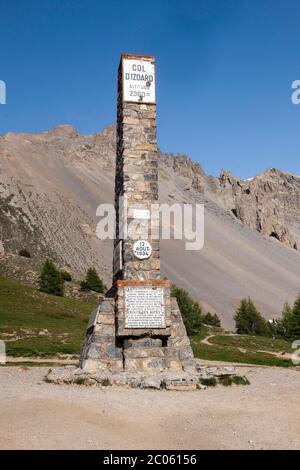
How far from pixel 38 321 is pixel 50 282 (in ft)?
54.8

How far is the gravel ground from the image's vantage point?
7539 millimetres

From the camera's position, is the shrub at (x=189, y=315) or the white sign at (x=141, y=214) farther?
the shrub at (x=189, y=315)

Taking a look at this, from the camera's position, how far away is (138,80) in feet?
57.7

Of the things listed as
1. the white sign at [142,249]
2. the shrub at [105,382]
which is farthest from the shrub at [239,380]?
the white sign at [142,249]

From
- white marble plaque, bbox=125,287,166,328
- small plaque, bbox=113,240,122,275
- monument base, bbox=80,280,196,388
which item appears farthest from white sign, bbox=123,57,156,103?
white marble plaque, bbox=125,287,166,328

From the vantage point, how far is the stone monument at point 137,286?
1485 centimetres

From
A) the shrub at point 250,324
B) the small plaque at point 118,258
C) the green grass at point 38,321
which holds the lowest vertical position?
the shrub at point 250,324

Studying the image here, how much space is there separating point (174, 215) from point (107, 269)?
48250mm

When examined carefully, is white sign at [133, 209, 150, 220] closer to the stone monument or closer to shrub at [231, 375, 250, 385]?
the stone monument

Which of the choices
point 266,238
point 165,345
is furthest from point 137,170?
point 266,238

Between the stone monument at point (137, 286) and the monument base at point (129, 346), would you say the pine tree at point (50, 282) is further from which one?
the monument base at point (129, 346)

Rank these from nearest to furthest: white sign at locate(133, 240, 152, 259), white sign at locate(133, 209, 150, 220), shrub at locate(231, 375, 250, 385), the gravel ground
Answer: the gravel ground, shrub at locate(231, 375, 250, 385), white sign at locate(133, 240, 152, 259), white sign at locate(133, 209, 150, 220)

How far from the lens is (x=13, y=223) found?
9556 centimetres

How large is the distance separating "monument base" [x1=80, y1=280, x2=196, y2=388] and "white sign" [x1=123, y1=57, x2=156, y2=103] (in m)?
7.04
